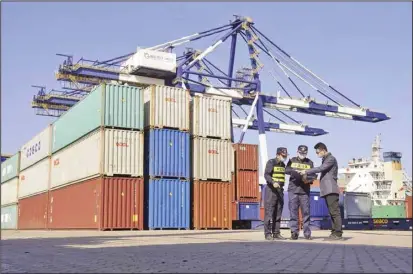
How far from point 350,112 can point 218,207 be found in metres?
21.1

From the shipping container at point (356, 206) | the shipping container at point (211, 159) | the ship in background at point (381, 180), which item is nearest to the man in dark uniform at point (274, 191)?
the shipping container at point (211, 159)

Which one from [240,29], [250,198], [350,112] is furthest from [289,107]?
[250,198]

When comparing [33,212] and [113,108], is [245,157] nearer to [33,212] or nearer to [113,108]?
[113,108]

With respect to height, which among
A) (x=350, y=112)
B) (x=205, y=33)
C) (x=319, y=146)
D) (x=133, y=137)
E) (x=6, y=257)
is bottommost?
(x=6, y=257)

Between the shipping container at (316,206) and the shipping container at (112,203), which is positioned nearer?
the shipping container at (112,203)

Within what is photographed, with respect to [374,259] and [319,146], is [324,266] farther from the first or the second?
[319,146]

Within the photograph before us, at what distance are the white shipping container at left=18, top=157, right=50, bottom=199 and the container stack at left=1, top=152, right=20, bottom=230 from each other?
2.27 meters

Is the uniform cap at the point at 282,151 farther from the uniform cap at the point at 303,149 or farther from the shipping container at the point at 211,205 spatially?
the shipping container at the point at 211,205

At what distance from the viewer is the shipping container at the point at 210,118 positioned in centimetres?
2289

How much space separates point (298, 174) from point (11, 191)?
122ft

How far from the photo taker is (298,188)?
8867 mm

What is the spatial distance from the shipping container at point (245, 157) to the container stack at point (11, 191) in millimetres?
20510

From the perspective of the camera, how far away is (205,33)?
39.7m

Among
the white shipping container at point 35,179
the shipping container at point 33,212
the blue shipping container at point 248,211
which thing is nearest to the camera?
the blue shipping container at point 248,211
